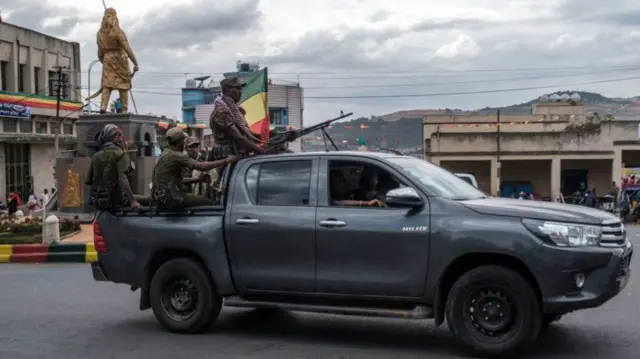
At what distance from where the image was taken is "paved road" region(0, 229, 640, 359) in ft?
24.3

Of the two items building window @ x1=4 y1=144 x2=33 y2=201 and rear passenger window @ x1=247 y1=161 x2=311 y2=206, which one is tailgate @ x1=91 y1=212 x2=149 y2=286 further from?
building window @ x1=4 y1=144 x2=33 y2=201

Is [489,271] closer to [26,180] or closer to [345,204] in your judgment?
[345,204]

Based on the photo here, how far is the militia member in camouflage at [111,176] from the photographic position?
8.74 m

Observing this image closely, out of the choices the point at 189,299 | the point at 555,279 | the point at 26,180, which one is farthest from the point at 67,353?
the point at 26,180

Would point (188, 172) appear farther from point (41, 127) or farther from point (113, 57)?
point (41, 127)

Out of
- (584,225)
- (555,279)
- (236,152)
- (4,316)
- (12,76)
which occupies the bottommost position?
(4,316)

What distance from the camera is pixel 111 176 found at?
8.99 meters

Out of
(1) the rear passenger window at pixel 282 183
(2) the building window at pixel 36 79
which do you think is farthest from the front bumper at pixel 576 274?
(2) the building window at pixel 36 79

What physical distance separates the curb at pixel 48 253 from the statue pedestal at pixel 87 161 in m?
6.75

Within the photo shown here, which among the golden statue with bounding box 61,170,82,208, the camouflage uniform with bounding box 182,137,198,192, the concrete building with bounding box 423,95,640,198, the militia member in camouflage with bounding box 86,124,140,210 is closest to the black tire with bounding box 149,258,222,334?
the militia member in camouflage with bounding box 86,124,140,210

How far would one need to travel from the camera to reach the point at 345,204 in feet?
24.9

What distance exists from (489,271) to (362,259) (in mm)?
1126

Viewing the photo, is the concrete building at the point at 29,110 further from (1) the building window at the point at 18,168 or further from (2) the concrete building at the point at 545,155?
(2) the concrete building at the point at 545,155

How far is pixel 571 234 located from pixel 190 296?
3786 mm
